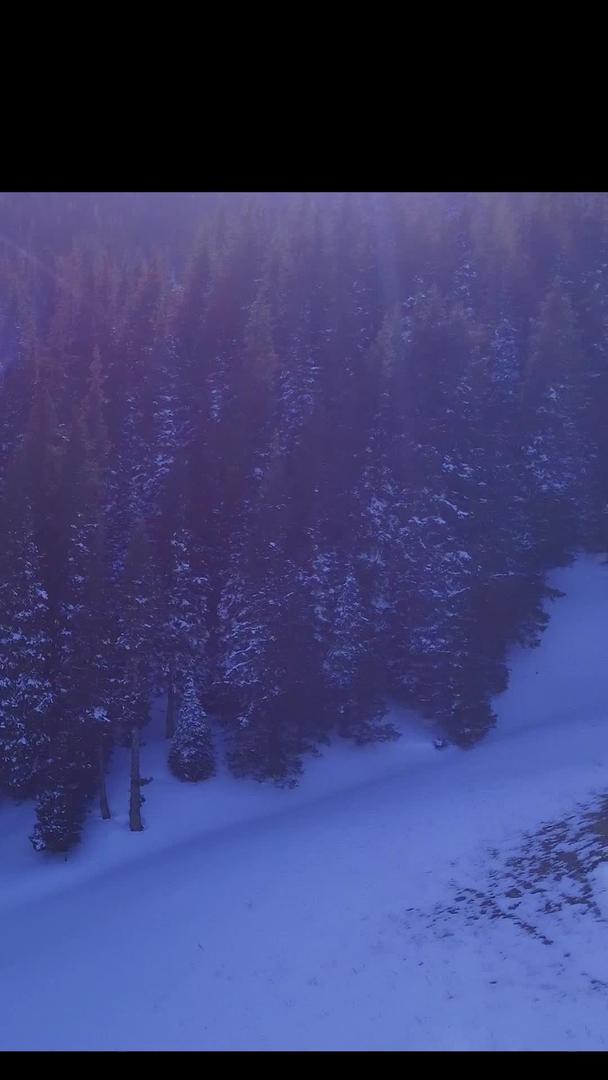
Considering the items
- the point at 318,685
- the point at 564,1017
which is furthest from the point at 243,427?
the point at 564,1017

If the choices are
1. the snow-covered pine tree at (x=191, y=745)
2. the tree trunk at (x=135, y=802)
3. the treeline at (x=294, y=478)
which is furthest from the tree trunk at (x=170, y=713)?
the tree trunk at (x=135, y=802)

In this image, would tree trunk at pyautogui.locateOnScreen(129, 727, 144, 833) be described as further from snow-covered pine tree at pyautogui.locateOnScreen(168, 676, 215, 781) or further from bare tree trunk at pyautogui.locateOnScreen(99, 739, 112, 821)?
snow-covered pine tree at pyautogui.locateOnScreen(168, 676, 215, 781)

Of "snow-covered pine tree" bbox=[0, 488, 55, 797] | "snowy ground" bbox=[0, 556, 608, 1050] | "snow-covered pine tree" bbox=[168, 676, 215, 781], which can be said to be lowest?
"snowy ground" bbox=[0, 556, 608, 1050]

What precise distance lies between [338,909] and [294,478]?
21255 millimetres

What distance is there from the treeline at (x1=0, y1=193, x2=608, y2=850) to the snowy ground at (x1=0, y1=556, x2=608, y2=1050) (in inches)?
70.0

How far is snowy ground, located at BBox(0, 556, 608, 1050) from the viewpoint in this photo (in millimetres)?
13430

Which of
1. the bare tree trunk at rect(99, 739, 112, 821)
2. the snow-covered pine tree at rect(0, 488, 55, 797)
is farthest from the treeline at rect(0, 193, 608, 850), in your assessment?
the bare tree trunk at rect(99, 739, 112, 821)

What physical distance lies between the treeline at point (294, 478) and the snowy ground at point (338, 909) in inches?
70.0

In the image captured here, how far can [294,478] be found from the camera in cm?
3616

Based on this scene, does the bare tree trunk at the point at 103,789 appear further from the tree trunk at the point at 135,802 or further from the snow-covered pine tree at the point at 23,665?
the snow-covered pine tree at the point at 23,665

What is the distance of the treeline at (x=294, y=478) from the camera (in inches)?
1127

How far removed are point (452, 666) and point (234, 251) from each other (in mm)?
33894

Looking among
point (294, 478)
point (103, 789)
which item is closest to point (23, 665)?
point (103, 789)

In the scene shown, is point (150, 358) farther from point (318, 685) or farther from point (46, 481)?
point (318, 685)
